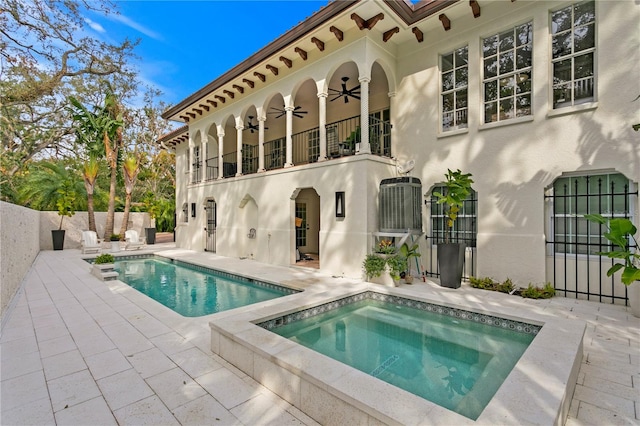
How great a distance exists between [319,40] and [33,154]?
21.7m

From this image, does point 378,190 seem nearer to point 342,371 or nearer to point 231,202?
point 342,371

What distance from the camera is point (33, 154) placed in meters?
19.5

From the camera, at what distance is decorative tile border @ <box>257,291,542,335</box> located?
13.9 feet

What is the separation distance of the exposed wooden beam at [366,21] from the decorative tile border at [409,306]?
21.2 ft

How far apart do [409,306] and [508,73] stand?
573 centimetres

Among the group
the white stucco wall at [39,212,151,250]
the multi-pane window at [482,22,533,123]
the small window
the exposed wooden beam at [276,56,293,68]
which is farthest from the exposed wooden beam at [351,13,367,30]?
the white stucco wall at [39,212,151,250]

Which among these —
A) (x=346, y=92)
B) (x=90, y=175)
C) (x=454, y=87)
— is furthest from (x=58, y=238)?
(x=454, y=87)

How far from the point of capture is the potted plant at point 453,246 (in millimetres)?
6555

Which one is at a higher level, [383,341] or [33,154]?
[33,154]

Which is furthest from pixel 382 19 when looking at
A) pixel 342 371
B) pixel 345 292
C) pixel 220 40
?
pixel 220 40

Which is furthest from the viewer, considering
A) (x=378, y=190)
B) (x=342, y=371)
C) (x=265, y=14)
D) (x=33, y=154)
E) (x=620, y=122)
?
(x=33, y=154)

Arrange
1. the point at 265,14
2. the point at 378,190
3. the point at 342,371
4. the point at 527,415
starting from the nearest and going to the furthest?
the point at 527,415, the point at 342,371, the point at 378,190, the point at 265,14

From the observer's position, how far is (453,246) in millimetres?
6801

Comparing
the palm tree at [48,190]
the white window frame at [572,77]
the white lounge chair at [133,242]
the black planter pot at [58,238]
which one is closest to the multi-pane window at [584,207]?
the white window frame at [572,77]
